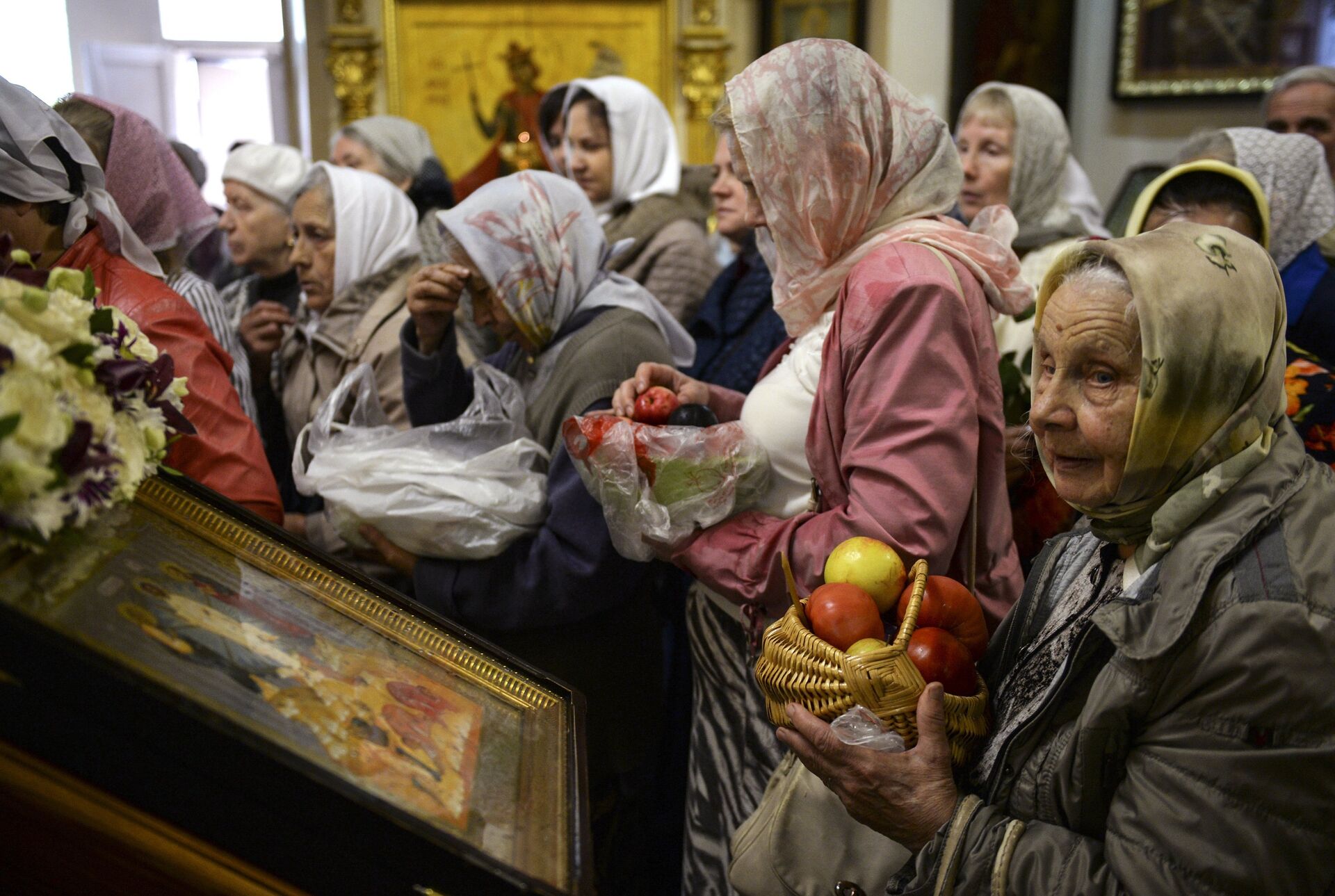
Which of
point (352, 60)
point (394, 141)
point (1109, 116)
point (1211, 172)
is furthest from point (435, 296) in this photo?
point (1109, 116)

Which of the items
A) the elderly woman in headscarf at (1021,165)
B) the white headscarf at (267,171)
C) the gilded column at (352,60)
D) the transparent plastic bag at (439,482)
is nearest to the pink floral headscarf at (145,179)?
the white headscarf at (267,171)

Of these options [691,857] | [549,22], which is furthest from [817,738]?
[549,22]

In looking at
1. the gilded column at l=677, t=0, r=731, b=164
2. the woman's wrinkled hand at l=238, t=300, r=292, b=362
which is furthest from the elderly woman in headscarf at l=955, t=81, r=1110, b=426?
the gilded column at l=677, t=0, r=731, b=164

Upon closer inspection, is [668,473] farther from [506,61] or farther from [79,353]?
[506,61]

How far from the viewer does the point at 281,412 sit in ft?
11.0

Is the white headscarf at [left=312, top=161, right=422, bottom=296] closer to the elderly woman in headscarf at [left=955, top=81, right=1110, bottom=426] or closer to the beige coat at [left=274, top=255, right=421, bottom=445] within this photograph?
the beige coat at [left=274, top=255, right=421, bottom=445]

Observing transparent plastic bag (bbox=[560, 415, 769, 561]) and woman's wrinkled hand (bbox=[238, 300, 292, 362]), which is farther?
woman's wrinkled hand (bbox=[238, 300, 292, 362])

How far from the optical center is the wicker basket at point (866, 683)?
1417 millimetres

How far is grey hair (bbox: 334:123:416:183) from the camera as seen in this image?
4715 mm

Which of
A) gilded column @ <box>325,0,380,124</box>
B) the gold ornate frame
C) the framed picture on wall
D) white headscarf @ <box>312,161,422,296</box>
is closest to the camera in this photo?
white headscarf @ <box>312,161,422,296</box>

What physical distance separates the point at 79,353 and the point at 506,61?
6729 millimetres

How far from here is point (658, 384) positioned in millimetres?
2393

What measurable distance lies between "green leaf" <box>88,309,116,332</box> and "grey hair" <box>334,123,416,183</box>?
3522 millimetres

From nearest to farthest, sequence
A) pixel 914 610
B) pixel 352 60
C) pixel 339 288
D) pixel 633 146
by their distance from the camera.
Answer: pixel 914 610 → pixel 339 288 → pixel 633 146 → pixel 352 60
